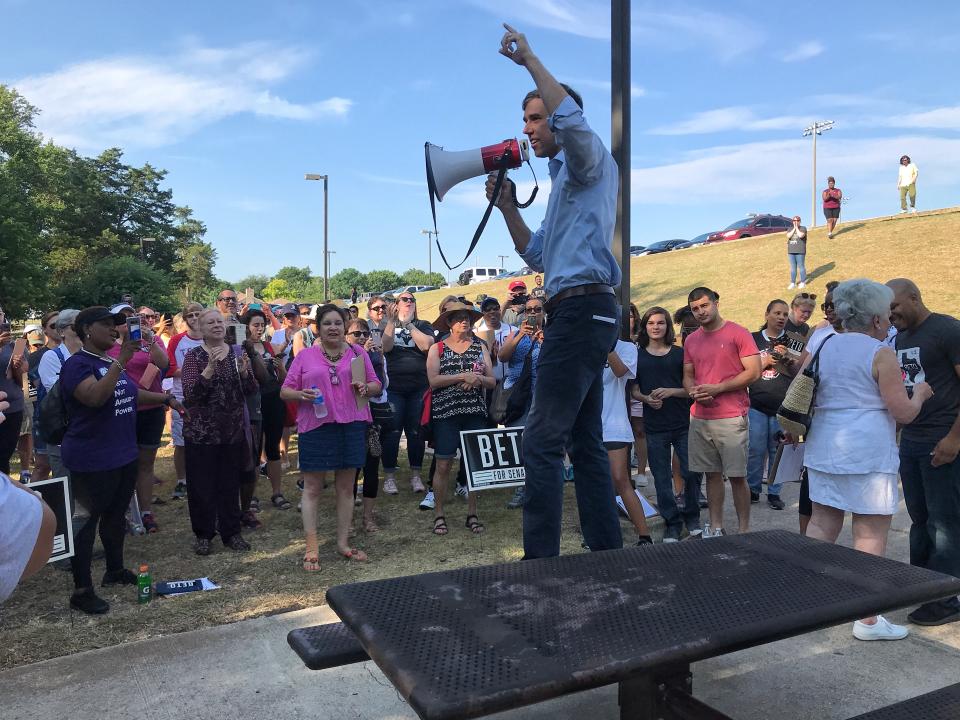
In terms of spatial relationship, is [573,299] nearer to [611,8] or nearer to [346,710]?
[346,710]

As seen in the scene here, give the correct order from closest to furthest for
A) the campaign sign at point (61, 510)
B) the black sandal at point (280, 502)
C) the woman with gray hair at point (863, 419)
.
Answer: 1. the woman with gray hair at point (863, 419)
2. the campaign sign at point (61, 510)
3. the black sandal at point (280, 502)

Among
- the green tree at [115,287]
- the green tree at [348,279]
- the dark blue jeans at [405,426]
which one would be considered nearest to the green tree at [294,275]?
the green tree at [348,279]

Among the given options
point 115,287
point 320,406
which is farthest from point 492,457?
point 115,287

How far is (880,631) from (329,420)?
150 inches

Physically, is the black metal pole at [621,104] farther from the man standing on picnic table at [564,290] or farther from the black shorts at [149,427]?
the black shorts at [149,427]

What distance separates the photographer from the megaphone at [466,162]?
3.58 meters

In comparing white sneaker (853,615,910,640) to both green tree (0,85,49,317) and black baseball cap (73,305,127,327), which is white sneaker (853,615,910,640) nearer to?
black baseball cap (73,305,127,327)

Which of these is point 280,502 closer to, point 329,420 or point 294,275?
point 329,420

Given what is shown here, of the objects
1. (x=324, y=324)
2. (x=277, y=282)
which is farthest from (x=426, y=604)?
(x=277, y=282)

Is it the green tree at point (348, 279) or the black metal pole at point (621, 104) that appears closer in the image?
the black metal pole at point (621, 104)

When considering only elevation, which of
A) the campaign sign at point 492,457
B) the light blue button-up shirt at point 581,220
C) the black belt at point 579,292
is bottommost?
the campaign sign at point 492,457

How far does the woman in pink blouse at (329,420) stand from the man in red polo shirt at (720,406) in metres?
2.61

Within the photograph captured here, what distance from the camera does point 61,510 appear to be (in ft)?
14.3

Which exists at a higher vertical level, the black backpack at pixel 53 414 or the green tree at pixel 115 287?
the green tree at pixel 115 287
